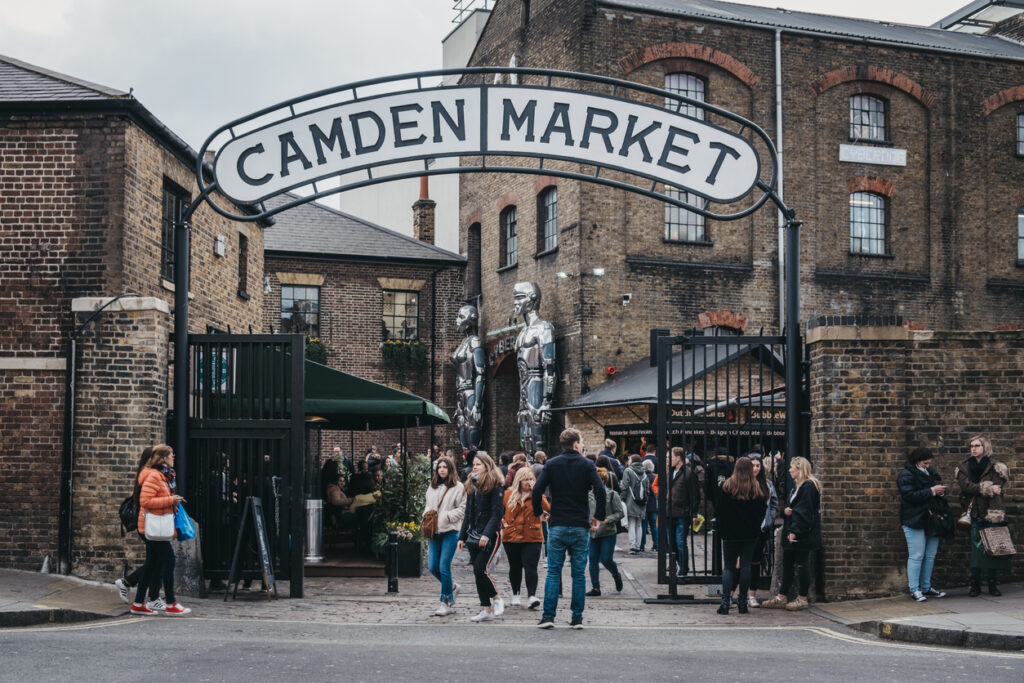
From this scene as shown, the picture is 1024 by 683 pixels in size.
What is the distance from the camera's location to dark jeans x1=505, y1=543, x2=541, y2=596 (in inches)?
448

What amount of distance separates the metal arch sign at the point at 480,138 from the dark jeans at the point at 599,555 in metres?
3.91

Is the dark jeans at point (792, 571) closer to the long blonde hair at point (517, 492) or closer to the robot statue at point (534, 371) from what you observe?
the long blonde hair at point (517, 492)

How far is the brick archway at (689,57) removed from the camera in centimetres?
2681

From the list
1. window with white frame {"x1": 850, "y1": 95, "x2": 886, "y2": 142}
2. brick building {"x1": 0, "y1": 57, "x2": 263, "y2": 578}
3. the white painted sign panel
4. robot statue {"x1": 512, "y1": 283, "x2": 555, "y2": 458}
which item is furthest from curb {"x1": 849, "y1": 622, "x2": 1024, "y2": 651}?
window with white frame {"x1": 850, "y1": 95, "x2": 886, "y2": 142}

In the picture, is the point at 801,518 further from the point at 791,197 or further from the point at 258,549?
the point at 791,197

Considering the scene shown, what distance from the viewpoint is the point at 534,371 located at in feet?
88.5

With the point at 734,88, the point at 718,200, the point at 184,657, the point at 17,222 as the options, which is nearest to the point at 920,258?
the point at 734,88

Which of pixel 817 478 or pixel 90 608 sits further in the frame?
pixel 817 478

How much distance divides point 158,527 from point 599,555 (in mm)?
5111

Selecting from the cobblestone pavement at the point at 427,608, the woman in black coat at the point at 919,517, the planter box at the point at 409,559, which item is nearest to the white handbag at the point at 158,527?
the cobblestone pavement at the point at 427,608

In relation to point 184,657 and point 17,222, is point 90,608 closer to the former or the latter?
point 184,657

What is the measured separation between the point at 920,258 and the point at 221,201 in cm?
1829

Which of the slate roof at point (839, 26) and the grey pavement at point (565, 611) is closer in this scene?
the grey pavement at point (565, 611)

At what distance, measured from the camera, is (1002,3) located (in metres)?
35.7
